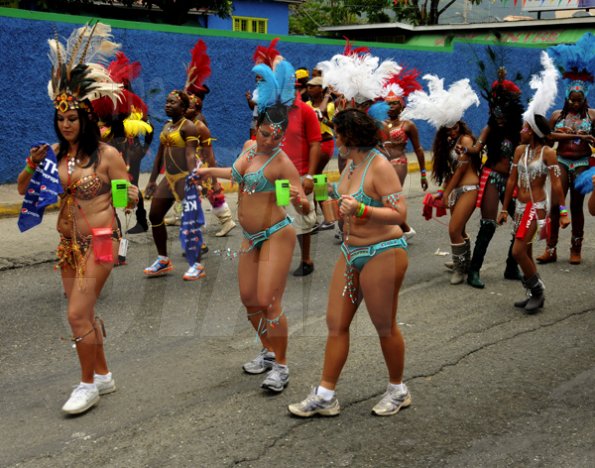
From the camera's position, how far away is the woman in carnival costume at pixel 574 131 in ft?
29.5

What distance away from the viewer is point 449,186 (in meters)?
8.00

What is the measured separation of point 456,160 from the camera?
26.4 ft

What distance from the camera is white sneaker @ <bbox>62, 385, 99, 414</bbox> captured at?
15.7 ft

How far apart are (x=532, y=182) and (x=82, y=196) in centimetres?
425

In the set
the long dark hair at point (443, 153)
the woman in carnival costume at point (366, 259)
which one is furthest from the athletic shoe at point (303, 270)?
the woman in carnival costume at point (366, 259)

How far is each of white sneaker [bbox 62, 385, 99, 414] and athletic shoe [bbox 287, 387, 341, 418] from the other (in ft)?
4.08

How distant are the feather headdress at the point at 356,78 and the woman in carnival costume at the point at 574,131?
323 cm

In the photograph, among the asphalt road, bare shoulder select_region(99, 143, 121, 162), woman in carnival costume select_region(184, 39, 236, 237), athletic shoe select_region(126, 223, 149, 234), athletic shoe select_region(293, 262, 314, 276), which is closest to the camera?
the asphalt road

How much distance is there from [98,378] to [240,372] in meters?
1.01

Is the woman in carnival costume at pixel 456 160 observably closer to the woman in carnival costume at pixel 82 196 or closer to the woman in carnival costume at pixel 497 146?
→ the woman in carnival costume at pixel 497 146

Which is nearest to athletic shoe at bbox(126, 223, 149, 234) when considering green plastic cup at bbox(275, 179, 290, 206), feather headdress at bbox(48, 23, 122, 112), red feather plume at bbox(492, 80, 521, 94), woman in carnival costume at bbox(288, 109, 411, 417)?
red feather plume at bbox(492, 80, 521, 94)

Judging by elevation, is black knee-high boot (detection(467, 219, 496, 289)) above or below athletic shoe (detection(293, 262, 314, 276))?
above

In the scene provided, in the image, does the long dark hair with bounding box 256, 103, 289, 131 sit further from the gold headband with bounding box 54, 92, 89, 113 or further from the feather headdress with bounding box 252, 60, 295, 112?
the gold headband with bounding box 54, 92, 89, 113

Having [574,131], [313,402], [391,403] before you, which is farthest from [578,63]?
[313,402]
